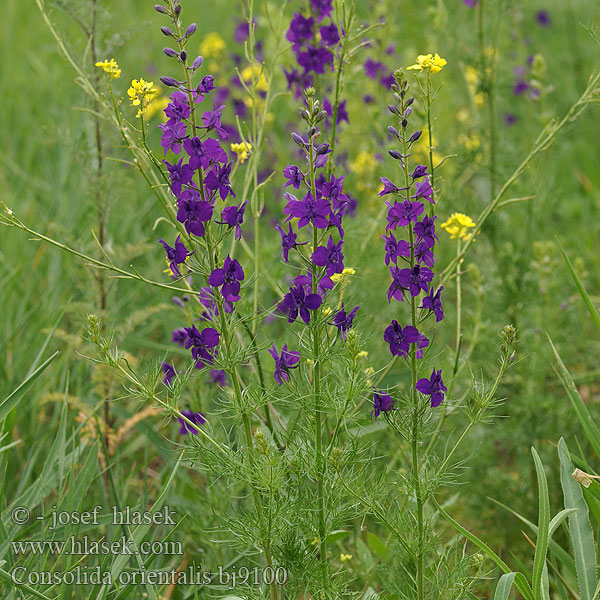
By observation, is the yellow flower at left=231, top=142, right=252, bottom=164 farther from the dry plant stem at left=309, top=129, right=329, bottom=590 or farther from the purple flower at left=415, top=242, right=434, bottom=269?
the purple flower at left=415, top=242, right=434, bottom=269

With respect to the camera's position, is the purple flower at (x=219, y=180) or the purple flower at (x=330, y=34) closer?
the purple flower at (x=219, y=180)

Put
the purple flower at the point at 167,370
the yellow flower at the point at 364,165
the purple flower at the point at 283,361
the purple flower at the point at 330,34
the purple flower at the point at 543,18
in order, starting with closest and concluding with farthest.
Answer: the purple flower at the point at 283,361
the purple flower at the point at 167,370
the purple flower at the point at 330,34
the yellow flower at the point at 364,165
the purple flower at the point at 543,18

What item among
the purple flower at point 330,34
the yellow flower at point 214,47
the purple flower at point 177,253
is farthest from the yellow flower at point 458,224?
the yellow flower at point 214,47

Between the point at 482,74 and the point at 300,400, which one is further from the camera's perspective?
the point at 482,74

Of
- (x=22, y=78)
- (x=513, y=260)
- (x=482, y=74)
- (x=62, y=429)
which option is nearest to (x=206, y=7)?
(x=22, y=78)

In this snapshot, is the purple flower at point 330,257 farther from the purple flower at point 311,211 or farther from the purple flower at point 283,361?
the purple flower at point 283,361

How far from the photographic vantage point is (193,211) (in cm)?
167

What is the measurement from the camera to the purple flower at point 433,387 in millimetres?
1787

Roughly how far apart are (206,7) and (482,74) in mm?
4099

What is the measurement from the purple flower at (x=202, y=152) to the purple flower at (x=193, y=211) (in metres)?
0.06

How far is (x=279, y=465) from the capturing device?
1820 mm

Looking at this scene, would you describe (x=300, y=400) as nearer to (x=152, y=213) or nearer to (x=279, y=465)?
(x=279, y=465)

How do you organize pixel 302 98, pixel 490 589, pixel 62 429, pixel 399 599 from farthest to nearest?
pixel 302 98, pixel 490 589, pixel 62 429, pixel 399 599

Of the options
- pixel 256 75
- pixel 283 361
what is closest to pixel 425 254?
pixel 283 361
